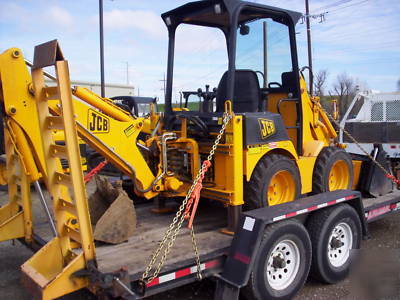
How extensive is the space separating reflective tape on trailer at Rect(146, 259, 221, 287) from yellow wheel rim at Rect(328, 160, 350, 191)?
2.69 m

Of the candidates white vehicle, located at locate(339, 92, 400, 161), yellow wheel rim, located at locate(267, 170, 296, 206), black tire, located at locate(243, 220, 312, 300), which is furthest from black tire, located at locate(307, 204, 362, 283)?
white vehicle, located at locate(339, 92, 400, 161)

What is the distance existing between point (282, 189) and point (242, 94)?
4.06 feet

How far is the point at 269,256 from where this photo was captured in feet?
12.4

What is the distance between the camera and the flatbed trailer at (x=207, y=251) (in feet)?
10.5

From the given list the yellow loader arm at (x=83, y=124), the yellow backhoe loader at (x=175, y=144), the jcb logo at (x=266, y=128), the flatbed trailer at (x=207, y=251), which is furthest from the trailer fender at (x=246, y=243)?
the yellow loader arm at (x=83, y=124)

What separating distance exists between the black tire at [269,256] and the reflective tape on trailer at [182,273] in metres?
0.37

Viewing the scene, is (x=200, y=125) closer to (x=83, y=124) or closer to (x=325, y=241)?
(x=83, y=124)

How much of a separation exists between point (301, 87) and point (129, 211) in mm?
2743

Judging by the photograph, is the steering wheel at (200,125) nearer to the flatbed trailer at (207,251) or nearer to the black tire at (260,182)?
the black tire at (260,182)

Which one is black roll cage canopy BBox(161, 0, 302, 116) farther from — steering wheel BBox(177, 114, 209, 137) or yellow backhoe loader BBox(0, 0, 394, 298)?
steering wheel BBox(177, 114, 209, 137)

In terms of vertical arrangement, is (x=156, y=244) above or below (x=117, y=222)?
below

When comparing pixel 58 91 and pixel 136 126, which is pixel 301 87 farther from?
pixel 58 91

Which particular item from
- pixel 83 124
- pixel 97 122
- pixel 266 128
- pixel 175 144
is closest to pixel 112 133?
pixel 97 122

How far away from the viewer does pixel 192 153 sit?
14.8 ft
